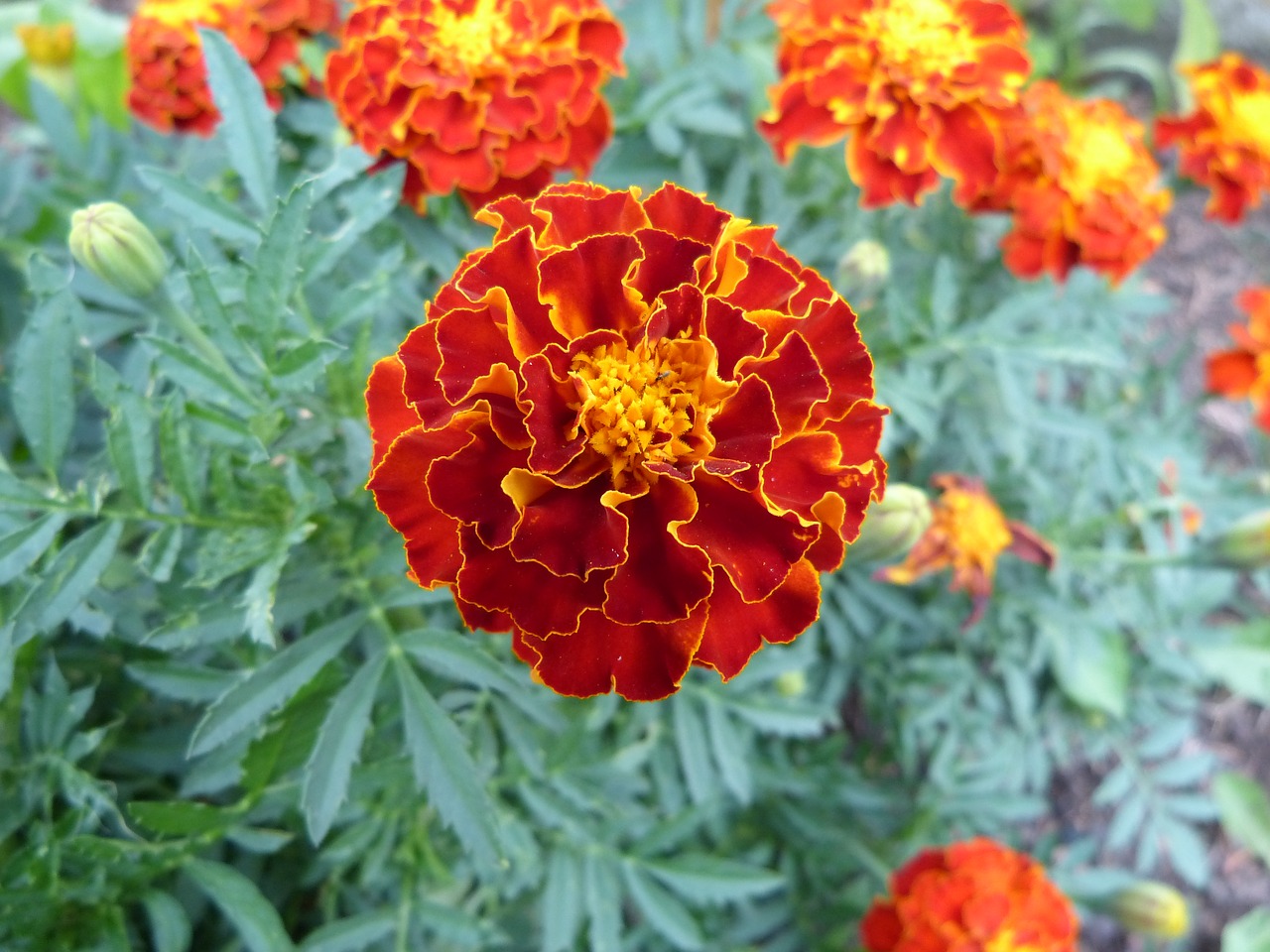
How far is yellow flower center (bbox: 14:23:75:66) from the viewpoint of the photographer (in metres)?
1.74

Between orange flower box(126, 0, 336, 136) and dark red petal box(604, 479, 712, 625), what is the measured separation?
91 centimetres

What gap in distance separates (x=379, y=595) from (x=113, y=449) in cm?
29

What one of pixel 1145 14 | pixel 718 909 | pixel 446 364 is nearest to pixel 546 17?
pixel 446 364

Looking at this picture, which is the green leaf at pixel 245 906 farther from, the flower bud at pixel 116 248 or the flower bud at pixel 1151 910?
the flower bud at pixel 1151 910

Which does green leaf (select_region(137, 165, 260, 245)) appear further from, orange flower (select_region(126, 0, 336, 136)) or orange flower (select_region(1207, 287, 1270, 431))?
orange flower (select_region(1207, 287, 1270, 431))

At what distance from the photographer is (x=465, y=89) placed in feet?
3.33

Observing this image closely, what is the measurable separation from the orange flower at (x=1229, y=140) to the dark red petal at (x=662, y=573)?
1.33 meters

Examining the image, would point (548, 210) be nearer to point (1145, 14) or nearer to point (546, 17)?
point (546, 17)

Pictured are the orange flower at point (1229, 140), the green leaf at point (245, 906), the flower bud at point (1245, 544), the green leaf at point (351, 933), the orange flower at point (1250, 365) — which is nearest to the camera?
the green leaf at point (245, 906)

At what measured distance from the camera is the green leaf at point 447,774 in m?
0.86

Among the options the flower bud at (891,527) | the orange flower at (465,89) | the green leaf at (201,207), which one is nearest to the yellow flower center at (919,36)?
the orange flower at (465,89)

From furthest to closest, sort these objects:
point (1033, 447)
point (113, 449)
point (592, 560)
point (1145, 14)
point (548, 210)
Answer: point (1145, 14) < point (1033, 447) < point (113, 449) < point (548, 210) < point (592, 560)

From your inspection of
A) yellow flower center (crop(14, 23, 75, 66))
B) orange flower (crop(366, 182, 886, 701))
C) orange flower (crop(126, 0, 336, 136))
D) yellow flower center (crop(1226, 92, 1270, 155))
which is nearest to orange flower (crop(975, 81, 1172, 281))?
yellow flower center (crop(1226, 92, 1270, 155))

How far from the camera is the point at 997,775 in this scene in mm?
1603
